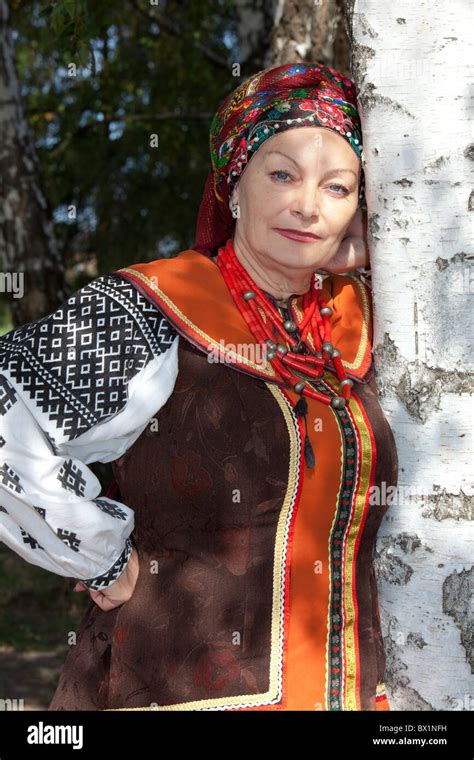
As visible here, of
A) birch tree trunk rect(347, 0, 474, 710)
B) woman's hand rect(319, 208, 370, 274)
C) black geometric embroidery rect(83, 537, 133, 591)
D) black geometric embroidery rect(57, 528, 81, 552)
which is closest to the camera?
birch tree trunk rect(347, 0, 474, 710)

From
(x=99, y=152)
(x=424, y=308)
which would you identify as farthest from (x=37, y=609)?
(x=424, y=308)

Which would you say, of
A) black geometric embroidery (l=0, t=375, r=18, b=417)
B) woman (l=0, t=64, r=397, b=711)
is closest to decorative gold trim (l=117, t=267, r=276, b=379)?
woman (l=0, t=64, r=397, b=711)

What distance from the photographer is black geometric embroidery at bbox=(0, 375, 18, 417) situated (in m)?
2.12

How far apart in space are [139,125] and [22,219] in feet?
8.94

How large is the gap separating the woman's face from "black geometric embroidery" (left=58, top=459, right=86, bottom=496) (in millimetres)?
686

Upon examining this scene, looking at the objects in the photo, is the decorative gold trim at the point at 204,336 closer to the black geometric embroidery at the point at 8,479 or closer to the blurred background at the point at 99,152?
the black geometric embroidery at the point at 8,479

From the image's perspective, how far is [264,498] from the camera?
2219mm

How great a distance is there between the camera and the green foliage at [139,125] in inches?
305

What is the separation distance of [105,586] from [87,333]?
0.58 m

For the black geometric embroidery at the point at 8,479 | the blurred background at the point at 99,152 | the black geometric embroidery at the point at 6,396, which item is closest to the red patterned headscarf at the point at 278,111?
the black geometric embroidery at the point at 6,396

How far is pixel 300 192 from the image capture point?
2.33 metres

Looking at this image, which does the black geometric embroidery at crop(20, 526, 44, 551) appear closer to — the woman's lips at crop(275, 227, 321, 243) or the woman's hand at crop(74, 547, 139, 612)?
the woman's hand at crop(74, 547, 139, 612)

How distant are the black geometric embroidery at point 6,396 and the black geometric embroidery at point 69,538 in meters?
0.28
